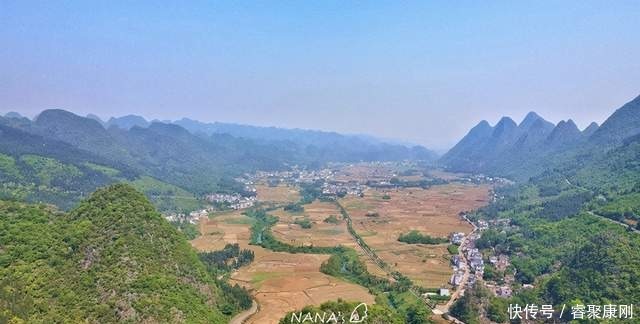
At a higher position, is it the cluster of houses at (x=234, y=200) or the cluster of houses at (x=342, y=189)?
the cluster of houses at (x=342, y=189)

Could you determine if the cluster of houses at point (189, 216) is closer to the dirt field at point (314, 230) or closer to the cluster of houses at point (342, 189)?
the dirt field at point (314, 230)

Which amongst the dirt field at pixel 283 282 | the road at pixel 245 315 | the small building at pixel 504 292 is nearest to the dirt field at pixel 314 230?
the dirt field at pixel 283 282

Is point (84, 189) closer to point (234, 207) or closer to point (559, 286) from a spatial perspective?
point (234, 207)

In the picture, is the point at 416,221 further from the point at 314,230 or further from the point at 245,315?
the point at 245,315

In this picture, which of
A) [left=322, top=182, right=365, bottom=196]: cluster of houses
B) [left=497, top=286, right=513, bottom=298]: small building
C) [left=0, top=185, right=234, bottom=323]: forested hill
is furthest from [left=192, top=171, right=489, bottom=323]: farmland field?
[left=0, top=185, right=234, bottom=323]: forested hill

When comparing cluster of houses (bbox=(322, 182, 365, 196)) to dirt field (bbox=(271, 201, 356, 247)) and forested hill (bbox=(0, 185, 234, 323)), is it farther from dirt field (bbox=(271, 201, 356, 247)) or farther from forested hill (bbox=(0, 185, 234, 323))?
forested hill (bbox=(0, 185, 234, 323))

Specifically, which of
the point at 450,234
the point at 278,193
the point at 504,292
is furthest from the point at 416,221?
the point at 278,193
